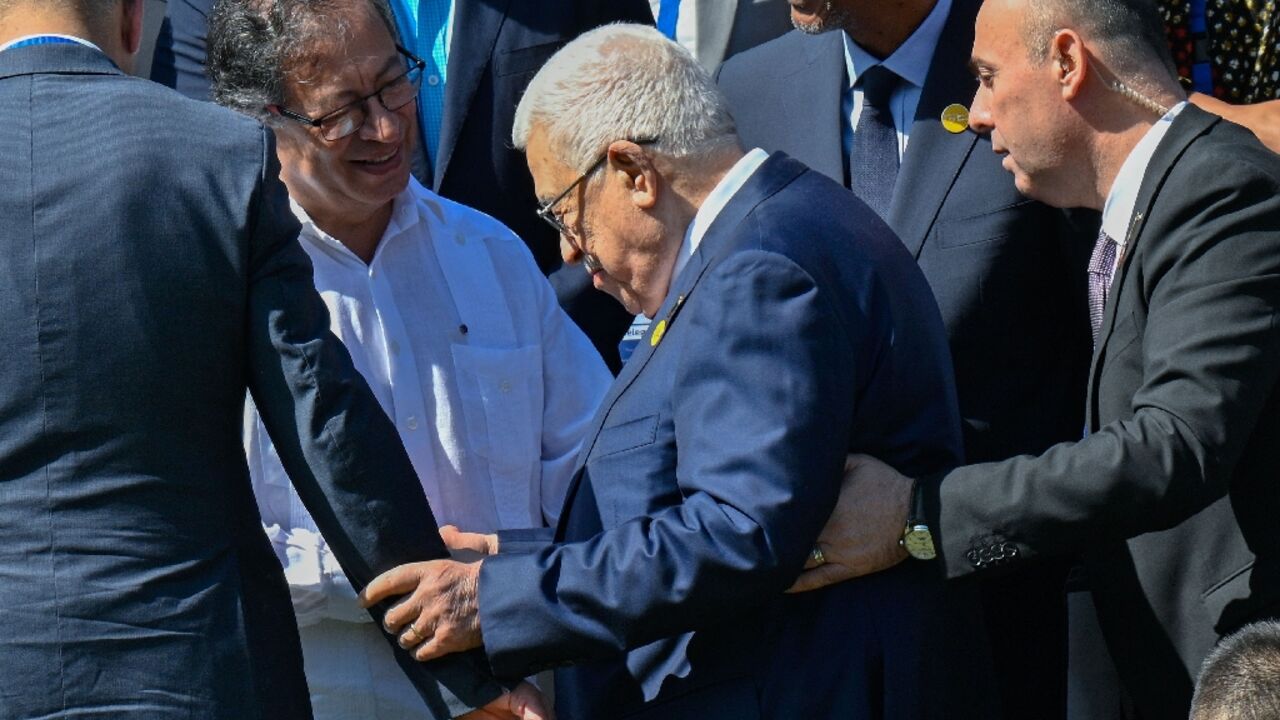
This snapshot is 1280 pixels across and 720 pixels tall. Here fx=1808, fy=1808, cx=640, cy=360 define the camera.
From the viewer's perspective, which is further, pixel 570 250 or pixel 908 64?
pixel 908 64

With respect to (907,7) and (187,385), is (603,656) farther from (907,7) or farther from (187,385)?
(907,7)

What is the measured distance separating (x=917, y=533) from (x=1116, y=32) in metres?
0.99

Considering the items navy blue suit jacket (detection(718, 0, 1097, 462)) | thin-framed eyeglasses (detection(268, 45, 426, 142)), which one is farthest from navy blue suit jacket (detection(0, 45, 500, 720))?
navy blue suit jacket (detection(718, 0, 1097, 462))

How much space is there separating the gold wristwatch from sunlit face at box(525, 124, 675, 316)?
56 centimetres

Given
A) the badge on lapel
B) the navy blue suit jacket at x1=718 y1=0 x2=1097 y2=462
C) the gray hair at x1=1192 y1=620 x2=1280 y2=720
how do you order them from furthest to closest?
the navy blue suit jacket at x1=718 y1=0 x2=1097 y2=462 → the badge on lapel → the gray hair at x1=1192 y1=620 x2=1280 y2=720

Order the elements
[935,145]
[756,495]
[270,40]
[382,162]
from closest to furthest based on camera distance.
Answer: [756,495] → [270,40] → [382,162] → [935,145]

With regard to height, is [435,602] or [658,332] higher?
[658,332]

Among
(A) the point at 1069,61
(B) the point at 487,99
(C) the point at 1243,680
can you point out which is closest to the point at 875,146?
(A) the point at 1069,61

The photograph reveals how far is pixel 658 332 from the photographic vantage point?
3033mm

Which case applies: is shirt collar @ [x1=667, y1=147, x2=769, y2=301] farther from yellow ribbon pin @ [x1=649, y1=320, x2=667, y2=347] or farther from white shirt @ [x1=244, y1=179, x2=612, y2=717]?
white shirt @ [x1=244, y1=179, x2=612, y2=717]

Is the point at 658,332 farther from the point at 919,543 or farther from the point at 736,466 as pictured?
the point at 919,543

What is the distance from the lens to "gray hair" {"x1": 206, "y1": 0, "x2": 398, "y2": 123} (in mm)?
3469

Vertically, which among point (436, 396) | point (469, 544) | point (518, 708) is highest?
point (436, 396)

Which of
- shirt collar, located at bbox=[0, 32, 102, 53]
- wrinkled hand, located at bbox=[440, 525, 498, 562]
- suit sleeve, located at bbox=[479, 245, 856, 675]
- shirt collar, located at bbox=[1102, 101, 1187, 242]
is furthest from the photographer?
wrinkled hand, located at bbox=[440, 525, 498, 562]
